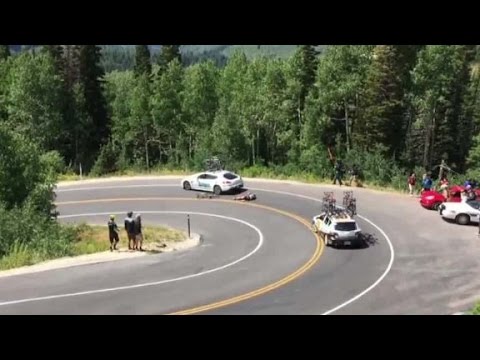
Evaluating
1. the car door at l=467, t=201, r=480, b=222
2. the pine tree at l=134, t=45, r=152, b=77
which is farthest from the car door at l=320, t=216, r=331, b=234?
the pine tree at l=134, t=45, r=152, b=77

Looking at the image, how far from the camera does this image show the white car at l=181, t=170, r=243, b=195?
39344mm

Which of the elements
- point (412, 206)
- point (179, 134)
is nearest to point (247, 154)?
point (179, 134)

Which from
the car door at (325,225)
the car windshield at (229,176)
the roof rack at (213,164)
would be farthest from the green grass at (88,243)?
the roof rack at (213,164)

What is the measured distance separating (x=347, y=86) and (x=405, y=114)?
23.6 feet

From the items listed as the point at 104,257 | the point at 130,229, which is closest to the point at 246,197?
the point at 130,229

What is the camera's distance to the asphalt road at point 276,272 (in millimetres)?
20812

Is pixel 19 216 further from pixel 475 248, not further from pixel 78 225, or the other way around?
pixel 475 248

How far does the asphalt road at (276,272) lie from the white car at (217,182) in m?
2.61

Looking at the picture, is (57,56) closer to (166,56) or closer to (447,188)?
(166,56)

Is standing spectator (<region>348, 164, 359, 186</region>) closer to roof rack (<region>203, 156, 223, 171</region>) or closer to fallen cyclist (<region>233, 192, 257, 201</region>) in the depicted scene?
fallen cyclist (<region>233, 192, 257, 201</region>)

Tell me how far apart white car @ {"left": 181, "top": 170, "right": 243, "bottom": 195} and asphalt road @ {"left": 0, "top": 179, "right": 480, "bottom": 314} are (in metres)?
2.61

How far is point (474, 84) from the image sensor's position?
73750 millimetres

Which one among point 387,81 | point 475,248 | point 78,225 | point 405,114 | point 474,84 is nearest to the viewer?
point 475,248

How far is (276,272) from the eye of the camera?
24.7 m
